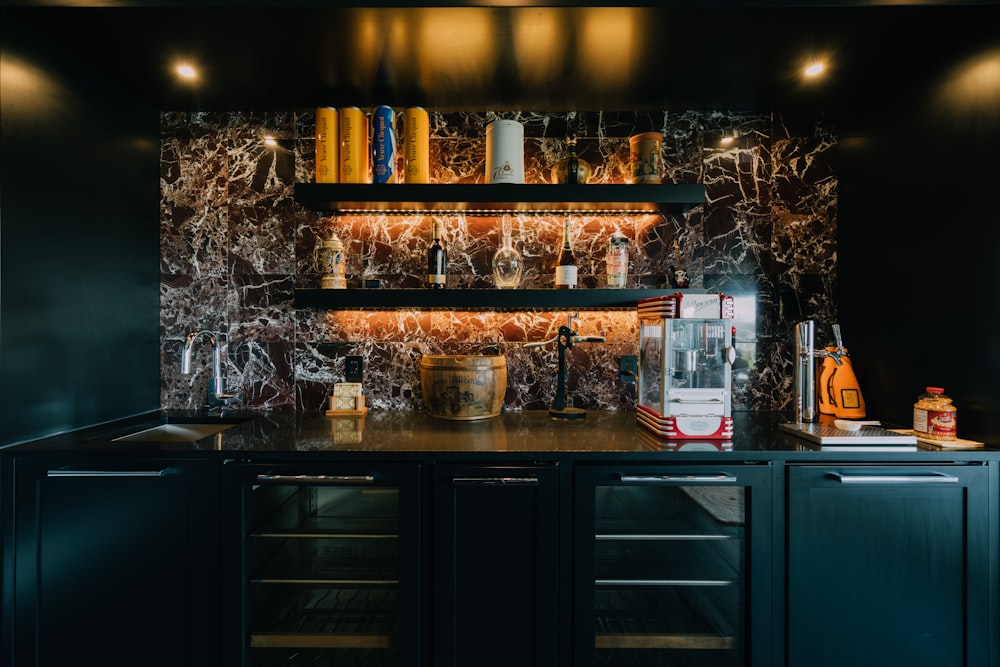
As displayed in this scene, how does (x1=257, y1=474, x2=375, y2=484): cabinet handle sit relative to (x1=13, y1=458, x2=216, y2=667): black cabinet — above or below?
above

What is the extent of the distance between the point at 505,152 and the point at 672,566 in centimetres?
174

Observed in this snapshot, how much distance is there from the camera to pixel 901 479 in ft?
5.10

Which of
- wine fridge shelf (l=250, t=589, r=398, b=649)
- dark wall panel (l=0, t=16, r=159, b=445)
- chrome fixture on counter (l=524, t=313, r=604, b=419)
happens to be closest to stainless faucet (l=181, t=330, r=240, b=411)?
dark wall panel (l=0, t=16, r=159, b=445)

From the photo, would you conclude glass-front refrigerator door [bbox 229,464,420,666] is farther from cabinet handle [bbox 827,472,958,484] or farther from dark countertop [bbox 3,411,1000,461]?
cabinet handle [bbox 827,472,958,484]

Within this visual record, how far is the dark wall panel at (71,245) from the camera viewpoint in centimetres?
167

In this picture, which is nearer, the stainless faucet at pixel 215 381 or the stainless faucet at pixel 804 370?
the stainless faucet at pixel 804 370

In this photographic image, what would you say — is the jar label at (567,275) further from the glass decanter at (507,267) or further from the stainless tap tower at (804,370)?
the stainless tap tower at (804,370)

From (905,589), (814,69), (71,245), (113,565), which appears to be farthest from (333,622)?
(814,69)

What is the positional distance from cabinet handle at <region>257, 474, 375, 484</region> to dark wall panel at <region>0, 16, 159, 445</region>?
0.92m

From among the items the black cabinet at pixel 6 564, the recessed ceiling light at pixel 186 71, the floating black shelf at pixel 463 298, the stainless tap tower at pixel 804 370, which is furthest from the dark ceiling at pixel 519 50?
the black cabinet at pixel 6 564

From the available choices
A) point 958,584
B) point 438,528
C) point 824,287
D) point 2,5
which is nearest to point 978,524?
point 958,584

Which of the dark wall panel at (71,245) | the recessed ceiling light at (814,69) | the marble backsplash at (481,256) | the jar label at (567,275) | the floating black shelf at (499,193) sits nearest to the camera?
the dark wall panel at (71,245)

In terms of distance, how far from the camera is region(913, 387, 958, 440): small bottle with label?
1667 millimetres

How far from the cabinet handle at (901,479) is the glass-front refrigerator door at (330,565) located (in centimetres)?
138
